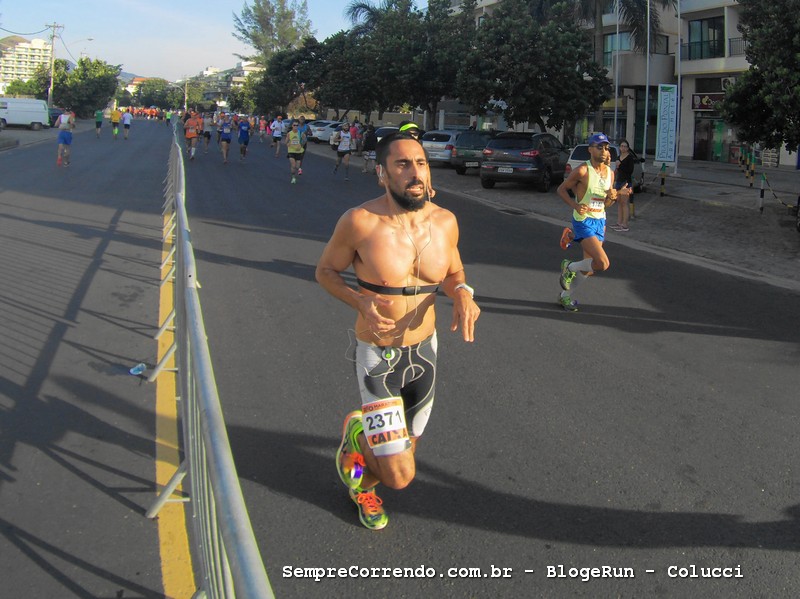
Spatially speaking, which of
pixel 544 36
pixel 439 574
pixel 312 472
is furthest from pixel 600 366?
pixel 544 36

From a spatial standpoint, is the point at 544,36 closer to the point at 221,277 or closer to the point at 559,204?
the point at 559,204

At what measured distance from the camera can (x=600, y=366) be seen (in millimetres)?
6477

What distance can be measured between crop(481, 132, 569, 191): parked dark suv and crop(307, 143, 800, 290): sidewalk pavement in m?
0.43

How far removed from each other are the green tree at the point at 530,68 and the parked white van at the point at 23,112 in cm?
3639

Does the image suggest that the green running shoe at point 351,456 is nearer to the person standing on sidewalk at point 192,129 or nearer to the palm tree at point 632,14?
the person standing on sidewalk at point 192,129

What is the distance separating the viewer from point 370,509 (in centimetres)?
381

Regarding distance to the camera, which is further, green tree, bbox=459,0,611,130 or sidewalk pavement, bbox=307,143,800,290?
green tree, bbox=459,0,611,130

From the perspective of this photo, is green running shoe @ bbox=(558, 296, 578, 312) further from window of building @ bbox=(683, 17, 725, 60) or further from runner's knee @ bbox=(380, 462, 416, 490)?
window of building @ bbox=(683, 17, 725, 60)

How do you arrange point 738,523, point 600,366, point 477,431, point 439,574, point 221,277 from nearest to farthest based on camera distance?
1. point 439,574
2. point 738,523
3. point 477,431
4. point 600,366
5. point 221,277

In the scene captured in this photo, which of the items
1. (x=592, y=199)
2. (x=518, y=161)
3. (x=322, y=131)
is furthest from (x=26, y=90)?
(x=592, y=199)

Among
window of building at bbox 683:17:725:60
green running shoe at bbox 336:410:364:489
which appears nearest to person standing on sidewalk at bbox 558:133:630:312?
green running shoe at bbox 336:410:364:489

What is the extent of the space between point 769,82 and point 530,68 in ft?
47.3

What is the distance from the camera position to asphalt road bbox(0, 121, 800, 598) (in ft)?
11.7

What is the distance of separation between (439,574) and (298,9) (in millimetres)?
89864
